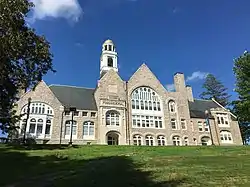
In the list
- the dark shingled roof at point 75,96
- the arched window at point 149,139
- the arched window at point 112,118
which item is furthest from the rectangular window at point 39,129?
the arched window at point 149,139

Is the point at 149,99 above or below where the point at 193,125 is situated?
above

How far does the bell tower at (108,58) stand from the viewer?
56.4 meters

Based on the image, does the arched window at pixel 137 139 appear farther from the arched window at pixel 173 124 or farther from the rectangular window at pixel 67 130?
the rectangular window at pixel 67 130

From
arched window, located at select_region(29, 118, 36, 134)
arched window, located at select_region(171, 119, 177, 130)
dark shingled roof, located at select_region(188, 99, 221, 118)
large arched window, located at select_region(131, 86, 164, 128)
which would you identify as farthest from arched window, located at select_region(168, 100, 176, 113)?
arched window, located at select_region(29, 118, 36, 134)

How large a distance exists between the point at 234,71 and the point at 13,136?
114 ft

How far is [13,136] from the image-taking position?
3859cm

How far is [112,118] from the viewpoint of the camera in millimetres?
44594

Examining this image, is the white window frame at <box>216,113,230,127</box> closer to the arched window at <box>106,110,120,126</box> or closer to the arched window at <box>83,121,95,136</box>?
the arched window at <box>106,110,120,126</box>

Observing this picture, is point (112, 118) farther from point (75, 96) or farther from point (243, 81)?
point (243, 81)

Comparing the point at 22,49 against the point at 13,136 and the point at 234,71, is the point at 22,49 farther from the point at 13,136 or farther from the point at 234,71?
the point at 234,71

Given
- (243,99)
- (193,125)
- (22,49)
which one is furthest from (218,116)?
(22,49)

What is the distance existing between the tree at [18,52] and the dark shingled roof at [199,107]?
34.5 meters

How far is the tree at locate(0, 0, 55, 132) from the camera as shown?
1988cm

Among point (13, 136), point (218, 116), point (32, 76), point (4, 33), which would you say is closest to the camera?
point (4, 33)
